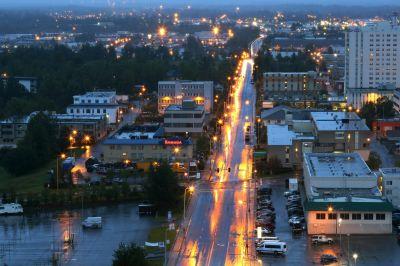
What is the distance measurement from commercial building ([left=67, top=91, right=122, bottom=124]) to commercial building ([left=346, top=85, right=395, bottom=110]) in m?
3.99

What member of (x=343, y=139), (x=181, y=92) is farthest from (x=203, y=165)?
(x=181, y=92)

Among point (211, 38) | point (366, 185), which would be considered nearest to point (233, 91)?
point (366, 185)

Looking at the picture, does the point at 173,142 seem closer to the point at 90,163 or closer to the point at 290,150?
the point at 90,163

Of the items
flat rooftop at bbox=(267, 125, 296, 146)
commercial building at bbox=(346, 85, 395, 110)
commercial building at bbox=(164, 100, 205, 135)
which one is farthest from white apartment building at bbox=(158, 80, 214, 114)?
flat rooftop at bbox=(267, 125, 296, 146)

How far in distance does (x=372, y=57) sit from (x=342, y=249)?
1033cm

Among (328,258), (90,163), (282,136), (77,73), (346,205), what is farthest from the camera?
(77,73)

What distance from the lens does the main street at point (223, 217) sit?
255 inches

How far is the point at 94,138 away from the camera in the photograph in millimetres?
11945

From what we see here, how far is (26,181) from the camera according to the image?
971 cm

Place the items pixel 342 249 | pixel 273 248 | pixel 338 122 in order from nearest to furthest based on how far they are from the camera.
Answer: pixel 273 248, pixel 342 249, pixel 338 122

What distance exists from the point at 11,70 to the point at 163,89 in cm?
550

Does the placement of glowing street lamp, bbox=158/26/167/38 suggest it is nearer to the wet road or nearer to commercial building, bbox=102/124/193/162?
commercial building, bbox=102/124/193/162

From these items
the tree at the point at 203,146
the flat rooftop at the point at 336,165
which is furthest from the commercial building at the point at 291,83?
the flat rooftop at the point at 336,165

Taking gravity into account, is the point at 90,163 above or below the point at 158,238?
above
